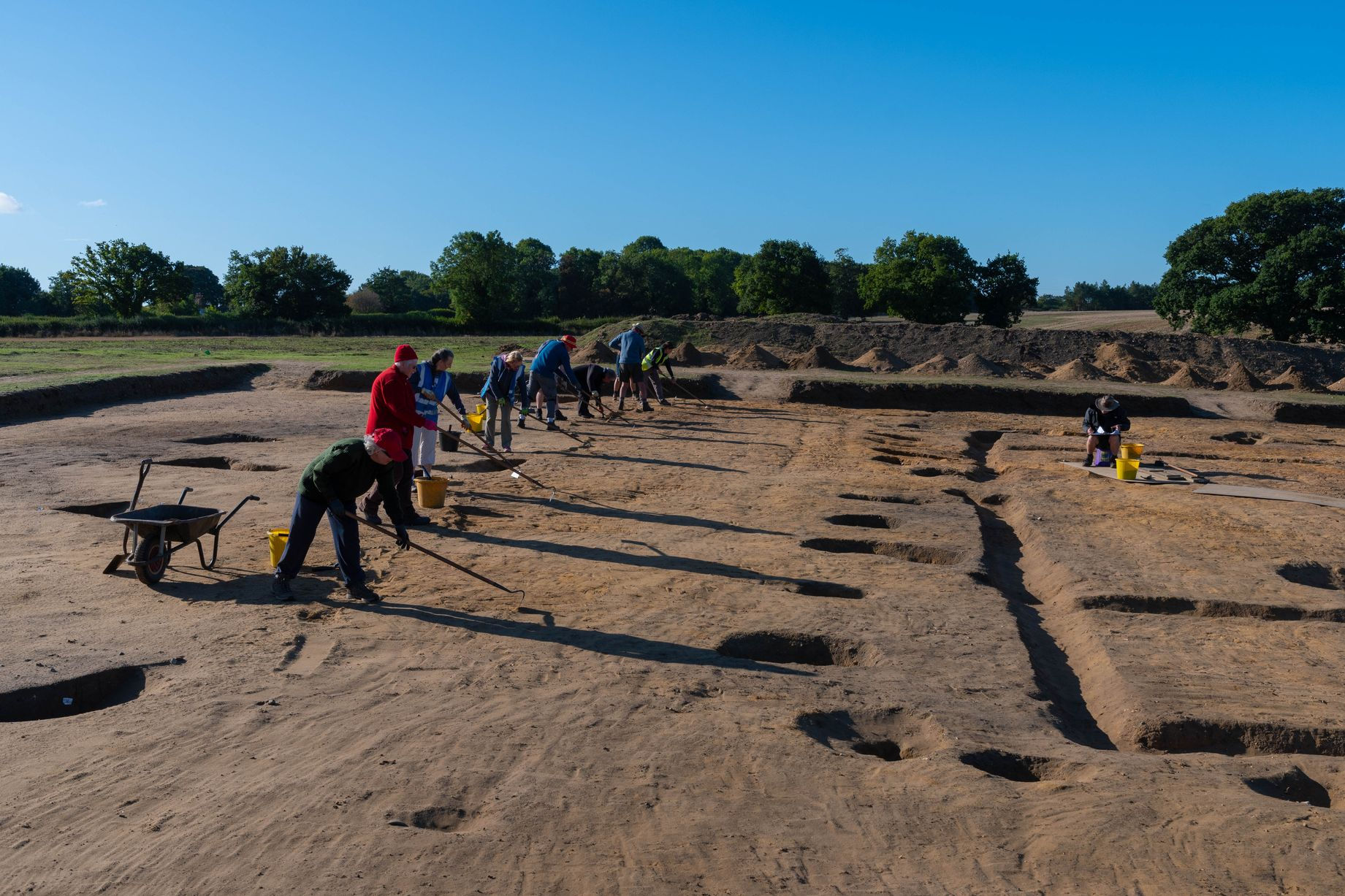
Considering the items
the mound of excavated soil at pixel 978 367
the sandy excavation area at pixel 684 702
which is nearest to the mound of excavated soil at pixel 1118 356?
the mound of excavated soil at pixel 978 367

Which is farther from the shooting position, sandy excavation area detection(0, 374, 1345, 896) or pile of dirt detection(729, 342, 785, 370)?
pile of dirt detection(729, 342, 785, 370)

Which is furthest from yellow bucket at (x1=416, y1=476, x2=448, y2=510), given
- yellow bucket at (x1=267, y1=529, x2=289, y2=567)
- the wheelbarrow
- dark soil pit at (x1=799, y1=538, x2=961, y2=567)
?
dark soil pit at (x1=799, y1=538, x2=961, y2=567)

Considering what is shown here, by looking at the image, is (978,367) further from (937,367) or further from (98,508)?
(98,508)

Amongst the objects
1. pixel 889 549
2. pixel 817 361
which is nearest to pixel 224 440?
pixel 889 549

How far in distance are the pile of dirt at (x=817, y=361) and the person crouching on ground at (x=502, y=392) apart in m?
18.0

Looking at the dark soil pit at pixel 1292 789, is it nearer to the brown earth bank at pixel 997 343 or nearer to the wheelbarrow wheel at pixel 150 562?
the wheelbarrow wheel at pixel 150 562

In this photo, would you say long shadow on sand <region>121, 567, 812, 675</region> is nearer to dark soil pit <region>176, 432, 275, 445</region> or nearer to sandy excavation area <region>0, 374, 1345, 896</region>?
sandy excavation area <region>0, 374, 1345, 896</region>

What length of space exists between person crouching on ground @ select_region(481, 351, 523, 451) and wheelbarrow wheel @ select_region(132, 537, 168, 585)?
21.2 feet

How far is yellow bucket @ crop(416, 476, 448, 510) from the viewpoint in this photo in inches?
376

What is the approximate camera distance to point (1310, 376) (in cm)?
2977

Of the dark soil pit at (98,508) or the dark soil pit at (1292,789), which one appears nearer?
the dark soil pit at (1292,789)

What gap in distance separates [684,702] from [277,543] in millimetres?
3730

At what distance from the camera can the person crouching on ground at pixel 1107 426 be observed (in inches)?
545

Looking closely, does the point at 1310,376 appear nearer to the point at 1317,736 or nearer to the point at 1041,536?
the point at 1041,536
